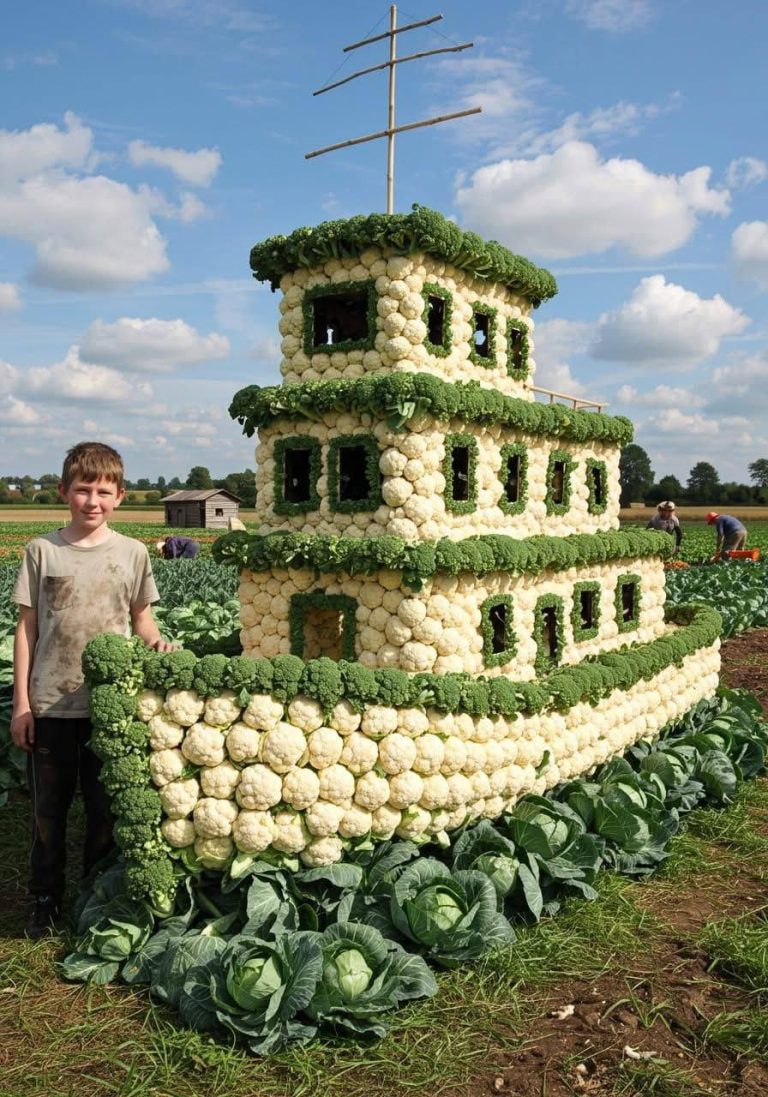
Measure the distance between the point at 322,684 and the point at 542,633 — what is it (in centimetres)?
389

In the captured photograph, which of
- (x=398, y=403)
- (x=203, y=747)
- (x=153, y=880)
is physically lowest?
(x=153, y=880)

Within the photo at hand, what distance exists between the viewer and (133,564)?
251 inches

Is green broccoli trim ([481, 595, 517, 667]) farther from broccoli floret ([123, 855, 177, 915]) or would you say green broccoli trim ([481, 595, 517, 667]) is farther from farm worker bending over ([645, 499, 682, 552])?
farm worker bending over ([645, 499, 682, 552])

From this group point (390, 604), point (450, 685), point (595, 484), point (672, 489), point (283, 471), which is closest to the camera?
point (450, 685)

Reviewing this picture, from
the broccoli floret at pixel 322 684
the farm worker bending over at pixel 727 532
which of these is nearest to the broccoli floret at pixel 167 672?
the broccoli floret at pixel 322 684

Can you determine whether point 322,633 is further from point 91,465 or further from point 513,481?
point 91,465

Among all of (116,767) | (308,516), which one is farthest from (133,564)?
(308,516)

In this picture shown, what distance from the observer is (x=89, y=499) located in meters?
6.05

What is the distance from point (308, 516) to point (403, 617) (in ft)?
5.12

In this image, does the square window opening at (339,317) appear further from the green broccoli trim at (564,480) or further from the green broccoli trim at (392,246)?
the green broccoli trim at (564,480)

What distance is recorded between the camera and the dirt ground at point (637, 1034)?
16.0 feet

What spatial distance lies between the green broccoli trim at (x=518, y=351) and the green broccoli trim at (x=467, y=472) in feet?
5.31

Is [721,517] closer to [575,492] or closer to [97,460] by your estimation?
[575,492]

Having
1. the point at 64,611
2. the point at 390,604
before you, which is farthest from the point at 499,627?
the point at 64,611
